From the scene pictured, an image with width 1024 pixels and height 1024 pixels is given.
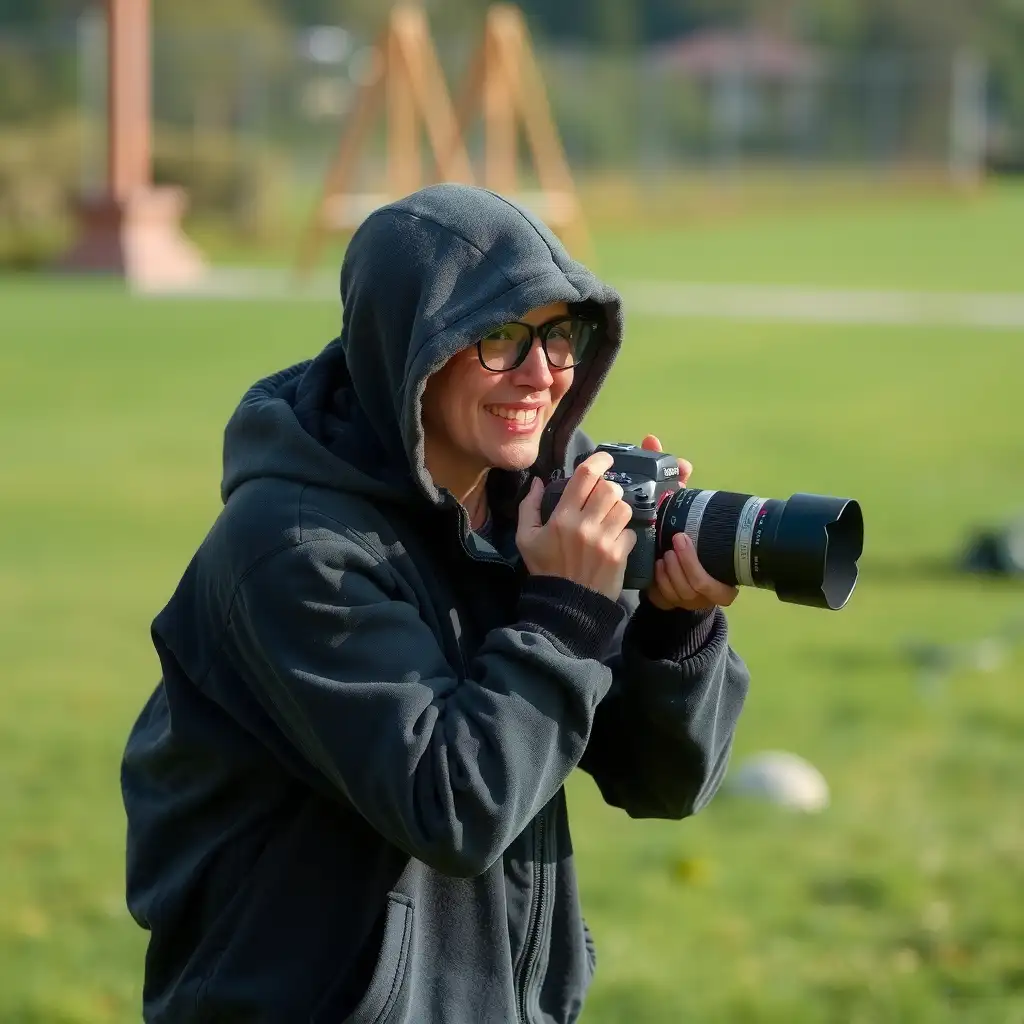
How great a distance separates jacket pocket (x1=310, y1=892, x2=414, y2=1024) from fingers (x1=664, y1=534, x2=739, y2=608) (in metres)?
0.53

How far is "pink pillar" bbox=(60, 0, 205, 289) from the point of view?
19562 mm

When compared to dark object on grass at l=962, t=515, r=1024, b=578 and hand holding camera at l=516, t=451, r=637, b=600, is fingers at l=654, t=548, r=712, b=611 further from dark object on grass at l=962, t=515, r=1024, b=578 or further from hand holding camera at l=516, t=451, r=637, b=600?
dark object on grass at l=962, t=515, r=1024, b=578

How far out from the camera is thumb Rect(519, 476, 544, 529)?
240 centimetres

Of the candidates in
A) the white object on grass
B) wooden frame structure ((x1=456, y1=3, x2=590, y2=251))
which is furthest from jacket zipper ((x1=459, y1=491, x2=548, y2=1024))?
wooden frame structure ((x1=456, y1=3, x2=590, y2=251))

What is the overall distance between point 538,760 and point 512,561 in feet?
1.10

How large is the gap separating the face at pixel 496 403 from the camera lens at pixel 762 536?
21 cm

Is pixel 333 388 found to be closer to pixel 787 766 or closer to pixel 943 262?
pixel 787 766

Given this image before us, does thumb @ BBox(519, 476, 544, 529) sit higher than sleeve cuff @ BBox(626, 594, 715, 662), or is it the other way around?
thumb @ BBox(519, 476, 544, 529)

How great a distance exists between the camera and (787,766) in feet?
16.5

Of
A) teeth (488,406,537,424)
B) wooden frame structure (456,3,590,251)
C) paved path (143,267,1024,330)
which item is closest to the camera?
teeth (488,406,537,424)

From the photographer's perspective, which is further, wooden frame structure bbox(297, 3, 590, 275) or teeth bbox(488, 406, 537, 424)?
wooden frame structure bbox(297, 3, 590, 275)

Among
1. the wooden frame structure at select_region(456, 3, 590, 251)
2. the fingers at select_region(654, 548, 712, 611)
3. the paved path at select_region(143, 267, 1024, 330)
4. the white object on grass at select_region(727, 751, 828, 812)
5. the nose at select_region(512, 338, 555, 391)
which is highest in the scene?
the nose at select_region(512, 338, 555, 391)

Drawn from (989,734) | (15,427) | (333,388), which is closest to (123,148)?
(15,427)

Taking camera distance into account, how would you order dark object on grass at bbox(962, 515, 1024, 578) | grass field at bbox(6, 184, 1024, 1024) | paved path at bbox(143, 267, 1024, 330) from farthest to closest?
paved path at bbox(143, 267, 1024, 330)
dark object on grass at bbox(962, 515, 1024, 578)
grass field at bbox(6, 184, 1024, 1024)
